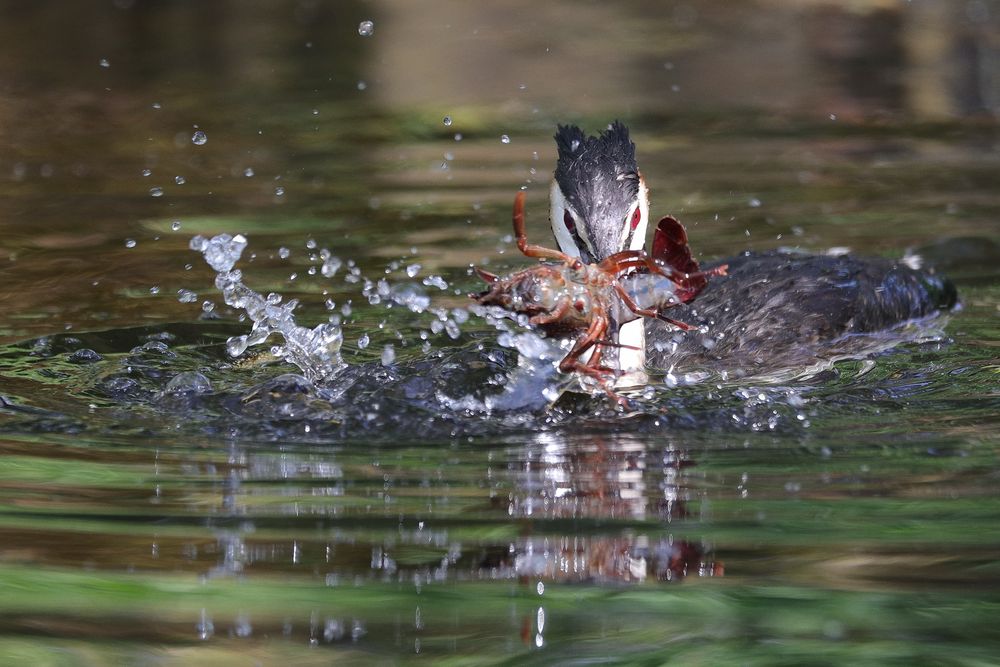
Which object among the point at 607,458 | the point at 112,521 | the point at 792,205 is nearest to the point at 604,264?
the point at 607,458

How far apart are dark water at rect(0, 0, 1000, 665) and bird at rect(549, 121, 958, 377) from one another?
0.27 metres

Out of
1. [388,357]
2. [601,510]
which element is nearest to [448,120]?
[388,357]

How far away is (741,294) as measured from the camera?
277 inches

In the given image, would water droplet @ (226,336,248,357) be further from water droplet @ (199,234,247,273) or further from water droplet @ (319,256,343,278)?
water droplet @ (319,256,343,278)

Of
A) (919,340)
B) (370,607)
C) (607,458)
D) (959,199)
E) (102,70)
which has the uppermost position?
(102,70)

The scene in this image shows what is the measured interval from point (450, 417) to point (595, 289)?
0.70 metres

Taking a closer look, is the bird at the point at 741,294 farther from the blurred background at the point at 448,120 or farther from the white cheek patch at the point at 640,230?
the blurred background at the point at 448,120

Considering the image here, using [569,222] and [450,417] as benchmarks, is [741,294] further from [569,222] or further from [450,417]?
[450,417]

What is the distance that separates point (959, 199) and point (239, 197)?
418 centimetres

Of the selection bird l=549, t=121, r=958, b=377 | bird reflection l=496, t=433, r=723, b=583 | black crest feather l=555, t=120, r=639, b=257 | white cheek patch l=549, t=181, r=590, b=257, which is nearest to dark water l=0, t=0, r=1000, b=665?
bird reflection l=496, t=433, r=723, b=583

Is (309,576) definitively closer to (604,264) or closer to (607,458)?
(607,458)

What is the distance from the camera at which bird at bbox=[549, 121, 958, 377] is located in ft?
19.9

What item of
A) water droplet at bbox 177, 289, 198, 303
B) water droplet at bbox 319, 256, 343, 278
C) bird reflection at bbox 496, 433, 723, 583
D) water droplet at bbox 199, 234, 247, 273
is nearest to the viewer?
bird reflection at bbox 496, 433, 723, 583

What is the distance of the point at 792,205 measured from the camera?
9367 millimetres
